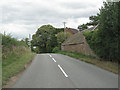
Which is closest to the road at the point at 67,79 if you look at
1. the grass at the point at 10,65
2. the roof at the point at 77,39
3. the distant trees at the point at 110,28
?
the grass at the point at 10,65

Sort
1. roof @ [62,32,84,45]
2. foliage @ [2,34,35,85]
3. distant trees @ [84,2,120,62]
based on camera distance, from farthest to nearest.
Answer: roof @ [62,32,84,45]
distant trees @ [84,2,120,62]
foliage @ [2,34,35,85]

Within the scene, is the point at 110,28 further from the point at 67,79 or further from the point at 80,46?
the point at 80,46

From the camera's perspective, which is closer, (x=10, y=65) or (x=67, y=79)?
(x=67, y=79)

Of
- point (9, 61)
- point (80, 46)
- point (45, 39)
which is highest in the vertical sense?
point (45, 39)

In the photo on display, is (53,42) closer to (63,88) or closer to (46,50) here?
(46,50)

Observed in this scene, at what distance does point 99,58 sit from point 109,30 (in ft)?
16.9

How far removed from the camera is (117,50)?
10875mm

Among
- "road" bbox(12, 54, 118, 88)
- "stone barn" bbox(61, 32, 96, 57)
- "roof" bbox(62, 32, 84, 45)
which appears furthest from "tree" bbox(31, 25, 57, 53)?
"road" bbox(12, 54, 118, 88)

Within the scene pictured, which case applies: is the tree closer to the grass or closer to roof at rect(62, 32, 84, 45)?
roof at rect(62, 32, 84, 45)

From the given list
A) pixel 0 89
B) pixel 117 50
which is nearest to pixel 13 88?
pixel 0 89

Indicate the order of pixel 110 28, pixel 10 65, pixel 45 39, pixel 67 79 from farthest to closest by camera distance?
1. pixel 45 39
2. pixel 10 65
3. pixel 110 28
4. pixel 67 79

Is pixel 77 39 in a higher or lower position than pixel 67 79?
higher

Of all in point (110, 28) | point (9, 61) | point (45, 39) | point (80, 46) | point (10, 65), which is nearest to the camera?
point (110, 28)

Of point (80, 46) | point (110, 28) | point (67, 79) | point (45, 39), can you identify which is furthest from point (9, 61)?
point (45, 39)
